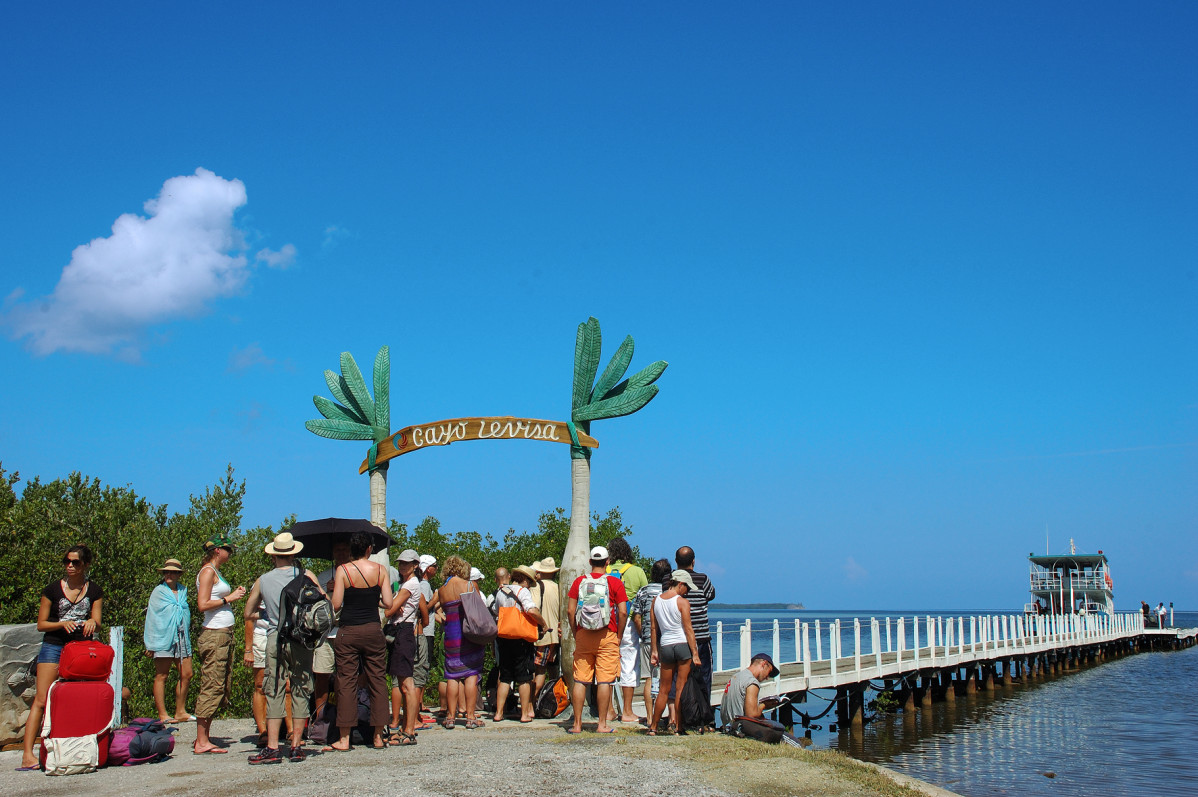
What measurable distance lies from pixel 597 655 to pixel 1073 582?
47955 mm

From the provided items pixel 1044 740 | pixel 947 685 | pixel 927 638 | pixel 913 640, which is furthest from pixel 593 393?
pixel 913 640

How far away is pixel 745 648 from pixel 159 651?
8411 millimetres

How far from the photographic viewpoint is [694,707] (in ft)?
28.7

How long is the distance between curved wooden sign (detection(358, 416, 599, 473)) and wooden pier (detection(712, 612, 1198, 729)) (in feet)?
13.8

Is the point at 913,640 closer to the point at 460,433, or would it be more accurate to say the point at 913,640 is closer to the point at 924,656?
the point at 924,656

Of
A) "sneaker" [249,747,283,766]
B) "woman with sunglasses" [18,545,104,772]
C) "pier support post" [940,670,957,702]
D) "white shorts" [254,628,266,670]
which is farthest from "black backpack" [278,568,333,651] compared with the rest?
"pier support post" [940,670,957,702]

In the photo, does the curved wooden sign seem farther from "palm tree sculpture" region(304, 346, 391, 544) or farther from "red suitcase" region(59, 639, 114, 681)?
"red suitcase" region(59, 639, 114, 681)

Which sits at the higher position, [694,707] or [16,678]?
[16,678]

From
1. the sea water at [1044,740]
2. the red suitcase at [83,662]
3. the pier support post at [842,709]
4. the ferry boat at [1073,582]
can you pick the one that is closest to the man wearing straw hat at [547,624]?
the red suitcase at [83,662]

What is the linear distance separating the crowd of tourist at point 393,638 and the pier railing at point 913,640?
10.6ft

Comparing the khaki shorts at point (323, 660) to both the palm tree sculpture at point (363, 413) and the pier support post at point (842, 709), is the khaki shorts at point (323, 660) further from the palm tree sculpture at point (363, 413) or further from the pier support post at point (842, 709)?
the pier support post at point (842, 709)

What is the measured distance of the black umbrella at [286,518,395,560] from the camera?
8.60 metres

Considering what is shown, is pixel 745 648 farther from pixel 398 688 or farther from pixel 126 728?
pixel 126 728

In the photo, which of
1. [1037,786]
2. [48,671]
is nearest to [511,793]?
[48,671]
